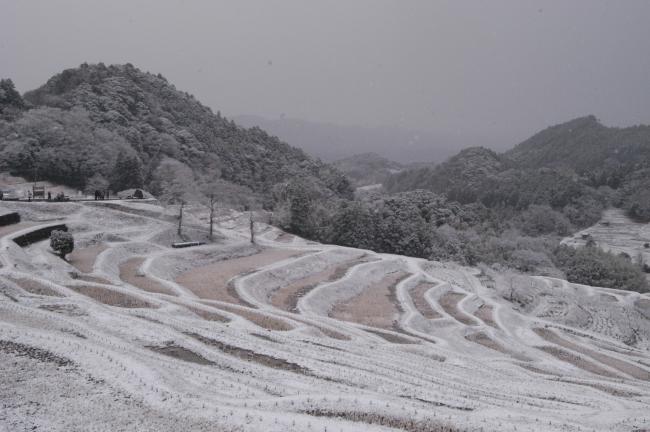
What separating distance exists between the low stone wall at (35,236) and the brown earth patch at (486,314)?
39.8 metres

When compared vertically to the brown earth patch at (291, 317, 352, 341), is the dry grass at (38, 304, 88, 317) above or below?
above

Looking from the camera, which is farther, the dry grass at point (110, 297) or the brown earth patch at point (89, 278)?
the brown earth patch at point (89, 278)

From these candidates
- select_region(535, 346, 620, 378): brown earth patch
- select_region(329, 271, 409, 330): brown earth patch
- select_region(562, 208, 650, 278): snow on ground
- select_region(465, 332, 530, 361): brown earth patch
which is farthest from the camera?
select_region(562, 208, 650, 278): snow on ground

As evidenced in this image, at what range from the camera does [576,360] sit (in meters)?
30.7

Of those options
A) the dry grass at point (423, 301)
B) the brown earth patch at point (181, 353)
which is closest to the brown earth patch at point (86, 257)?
the brown earth patch at point (181, 353)

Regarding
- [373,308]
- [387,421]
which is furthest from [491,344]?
[387,421]

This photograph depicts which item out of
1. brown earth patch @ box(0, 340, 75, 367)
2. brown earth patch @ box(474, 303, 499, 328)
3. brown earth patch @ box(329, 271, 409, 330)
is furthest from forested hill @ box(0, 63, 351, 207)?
brown earth patch @ box(0, 340, 75, 367)

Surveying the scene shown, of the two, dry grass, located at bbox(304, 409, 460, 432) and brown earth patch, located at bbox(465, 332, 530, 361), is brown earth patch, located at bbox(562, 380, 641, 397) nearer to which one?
brown earth patch, located at bbox(465, 332, 530, 361)

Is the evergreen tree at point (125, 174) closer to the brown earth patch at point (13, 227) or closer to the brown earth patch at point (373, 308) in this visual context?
the brown earth patch at point (13, 227)

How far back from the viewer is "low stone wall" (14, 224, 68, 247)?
37.2 meters

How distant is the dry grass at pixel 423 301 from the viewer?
1528 inches

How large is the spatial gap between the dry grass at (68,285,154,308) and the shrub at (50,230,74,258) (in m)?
11.7

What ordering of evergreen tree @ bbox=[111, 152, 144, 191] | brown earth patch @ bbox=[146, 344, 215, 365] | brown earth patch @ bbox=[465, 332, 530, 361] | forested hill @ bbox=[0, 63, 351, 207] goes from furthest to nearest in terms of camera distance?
evergreen tree @ bbox=[111, 152, 144, 191], forested hill @ bbox=[0, 63, 351, 207], brown earth patch @ bbox=[465, 332, 530, 361], brown earth patch @ bbox=[146, 344, 215, 365]

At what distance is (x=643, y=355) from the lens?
35.8 metres
